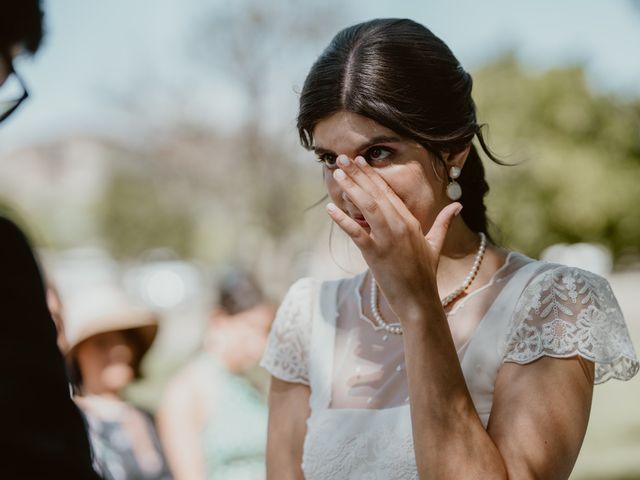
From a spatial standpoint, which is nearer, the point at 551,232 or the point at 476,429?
the point at 476,429

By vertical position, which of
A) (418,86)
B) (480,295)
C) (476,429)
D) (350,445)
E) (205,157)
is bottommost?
(205,157)

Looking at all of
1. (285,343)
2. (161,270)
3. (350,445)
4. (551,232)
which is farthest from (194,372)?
(161,270)

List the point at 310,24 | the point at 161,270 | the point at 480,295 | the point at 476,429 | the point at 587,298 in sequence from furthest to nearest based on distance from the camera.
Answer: the point at 161,270 → the point at 310,24 → the point at 480,295 → the point at 587,298 → the point at 476,429

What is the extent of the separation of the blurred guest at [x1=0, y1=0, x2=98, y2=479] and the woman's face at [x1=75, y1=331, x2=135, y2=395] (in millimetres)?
3355

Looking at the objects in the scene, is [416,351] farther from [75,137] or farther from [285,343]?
[75,137]

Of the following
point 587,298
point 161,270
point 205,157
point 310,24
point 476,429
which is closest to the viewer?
point 476,429

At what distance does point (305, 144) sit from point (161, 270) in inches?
1567

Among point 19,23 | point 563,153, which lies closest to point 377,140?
point 19,23

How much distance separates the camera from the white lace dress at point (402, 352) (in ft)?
7.18

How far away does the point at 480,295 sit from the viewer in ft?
7.89

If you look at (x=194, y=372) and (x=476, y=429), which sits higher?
(x=476, y=429)

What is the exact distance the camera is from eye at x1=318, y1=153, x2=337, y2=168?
2.32 meters

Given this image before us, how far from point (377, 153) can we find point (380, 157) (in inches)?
0.5

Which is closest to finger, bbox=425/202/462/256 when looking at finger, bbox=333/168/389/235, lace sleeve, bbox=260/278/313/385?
finger, bbox=333/168/389/235
